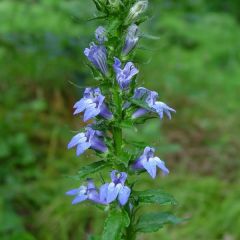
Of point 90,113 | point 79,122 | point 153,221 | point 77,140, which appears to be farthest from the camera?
point 79,122

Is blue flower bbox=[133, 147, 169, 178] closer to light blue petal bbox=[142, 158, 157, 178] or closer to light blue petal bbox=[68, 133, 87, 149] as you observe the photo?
light blue petal bbox=[142, 158, 157, 178]

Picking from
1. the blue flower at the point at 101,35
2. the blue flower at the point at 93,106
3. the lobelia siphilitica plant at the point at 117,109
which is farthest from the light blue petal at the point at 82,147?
the blue flower at the point at 101,35

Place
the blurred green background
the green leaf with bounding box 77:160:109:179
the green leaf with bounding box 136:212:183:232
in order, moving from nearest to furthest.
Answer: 1. the green leaf with bounding box 77:160:109:179
2. the green leaf with bounding box 136:212:183:232
3. the blurred green background

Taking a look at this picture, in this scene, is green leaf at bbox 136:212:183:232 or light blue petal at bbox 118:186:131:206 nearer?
light blue petal at bbox 118:186:131:206

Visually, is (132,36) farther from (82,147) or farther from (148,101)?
(82,147)

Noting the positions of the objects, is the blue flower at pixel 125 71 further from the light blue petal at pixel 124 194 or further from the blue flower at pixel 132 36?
the light blue petal at pixel 124 194

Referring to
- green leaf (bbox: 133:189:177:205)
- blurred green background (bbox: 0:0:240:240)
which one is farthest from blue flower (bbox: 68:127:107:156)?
blurred green background (bbox: 0:0:240:240)

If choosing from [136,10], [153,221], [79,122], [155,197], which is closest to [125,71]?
[136,10]
